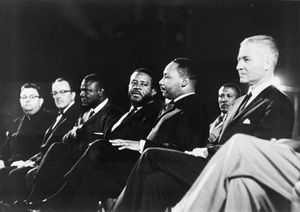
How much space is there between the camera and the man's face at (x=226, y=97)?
2068 millimetres

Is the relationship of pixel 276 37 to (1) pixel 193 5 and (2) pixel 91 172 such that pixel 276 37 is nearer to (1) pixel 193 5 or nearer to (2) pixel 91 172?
(1) pixel 193 5

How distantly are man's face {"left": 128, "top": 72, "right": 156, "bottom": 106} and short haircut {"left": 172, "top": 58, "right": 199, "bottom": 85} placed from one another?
0.17m

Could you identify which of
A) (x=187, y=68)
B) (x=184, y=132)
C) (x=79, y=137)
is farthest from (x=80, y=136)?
(x=187, y=68)

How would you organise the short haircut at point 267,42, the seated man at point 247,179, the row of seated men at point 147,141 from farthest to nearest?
the short haircut at point 267,42 → the row of seated men at point 147,141 → the seated man at point 247,179

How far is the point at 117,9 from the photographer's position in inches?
84.1

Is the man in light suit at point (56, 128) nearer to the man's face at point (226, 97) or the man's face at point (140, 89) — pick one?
the man's face at point (140, 89)

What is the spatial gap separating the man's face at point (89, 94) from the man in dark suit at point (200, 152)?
397mm

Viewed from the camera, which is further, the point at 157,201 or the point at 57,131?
the point at 57,131

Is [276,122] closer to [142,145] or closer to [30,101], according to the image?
[142,145]

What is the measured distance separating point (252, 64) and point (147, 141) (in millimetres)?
663

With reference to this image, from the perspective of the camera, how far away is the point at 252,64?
2.05 meters

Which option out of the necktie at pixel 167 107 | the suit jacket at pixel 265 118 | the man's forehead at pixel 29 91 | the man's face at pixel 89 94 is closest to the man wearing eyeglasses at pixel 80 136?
the man's face at pixel 89 94

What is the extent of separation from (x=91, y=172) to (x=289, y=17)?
1.32 metres

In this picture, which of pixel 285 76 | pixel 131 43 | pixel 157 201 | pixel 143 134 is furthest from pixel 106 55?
pixel 285 76
